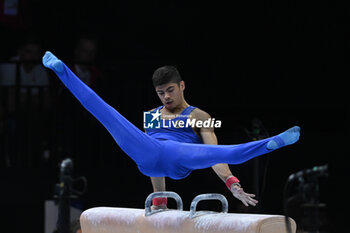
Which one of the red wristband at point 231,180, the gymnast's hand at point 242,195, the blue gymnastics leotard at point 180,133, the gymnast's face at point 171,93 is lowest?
the gymnast's hand at point 242,195

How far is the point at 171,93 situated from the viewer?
389 cm

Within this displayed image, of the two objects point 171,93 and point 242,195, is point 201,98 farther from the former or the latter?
point 242,195

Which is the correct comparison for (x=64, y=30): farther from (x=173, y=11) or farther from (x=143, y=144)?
(x=143, y=144)

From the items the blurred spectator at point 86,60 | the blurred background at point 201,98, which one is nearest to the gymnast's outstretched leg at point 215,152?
the blurred background at point 201,98

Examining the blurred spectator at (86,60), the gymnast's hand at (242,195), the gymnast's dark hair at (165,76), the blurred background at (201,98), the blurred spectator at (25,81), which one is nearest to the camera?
the gymnast's hand at (242,195)

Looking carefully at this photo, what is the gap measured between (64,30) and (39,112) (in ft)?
4.90

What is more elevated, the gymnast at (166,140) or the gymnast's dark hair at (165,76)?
the gymnast's dark hair at (165,76)

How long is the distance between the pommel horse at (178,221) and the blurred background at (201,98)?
2855 mm

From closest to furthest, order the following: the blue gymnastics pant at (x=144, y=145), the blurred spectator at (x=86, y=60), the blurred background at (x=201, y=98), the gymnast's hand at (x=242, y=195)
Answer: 1. the gymnast's hand at (x=242, y=195)
2. the blue gymnastics pant at (x=144, y=145)
3. the blurred background at (x=201, y=98)
4. the blurred spectator at (x=86, y=60)

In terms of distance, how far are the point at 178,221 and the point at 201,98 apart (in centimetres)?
358

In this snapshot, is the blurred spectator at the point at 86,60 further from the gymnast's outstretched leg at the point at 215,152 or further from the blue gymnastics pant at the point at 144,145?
the gymnast's outstretched leg at the point at 215,152

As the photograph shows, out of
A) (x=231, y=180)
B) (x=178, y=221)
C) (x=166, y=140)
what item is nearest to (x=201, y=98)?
(x=166, y=140)

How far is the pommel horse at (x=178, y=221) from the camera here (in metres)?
3.12

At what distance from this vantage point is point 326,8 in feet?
23.5
